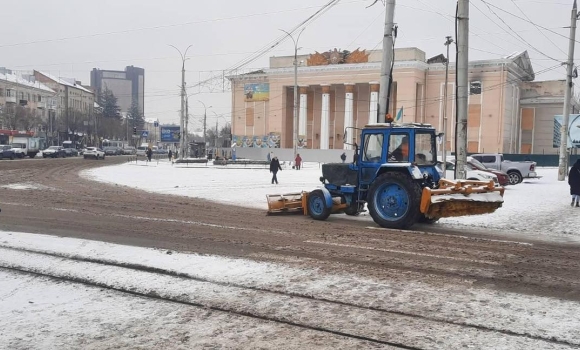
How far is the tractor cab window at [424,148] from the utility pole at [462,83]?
247cm

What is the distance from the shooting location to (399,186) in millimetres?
12375

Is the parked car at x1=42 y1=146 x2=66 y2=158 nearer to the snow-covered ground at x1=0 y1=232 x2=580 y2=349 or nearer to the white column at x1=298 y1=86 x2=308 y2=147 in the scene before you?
the white column at x1=298 y1=86 x2=308 y2=147

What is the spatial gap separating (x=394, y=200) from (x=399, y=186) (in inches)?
15.1

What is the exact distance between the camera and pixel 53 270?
7.88 m

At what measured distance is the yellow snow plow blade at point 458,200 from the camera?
11633 millimetres

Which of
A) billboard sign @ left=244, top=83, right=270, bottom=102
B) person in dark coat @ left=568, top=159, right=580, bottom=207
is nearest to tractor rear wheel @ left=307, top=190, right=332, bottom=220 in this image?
person in dark coat @ left=568, top=159, right=580, bottom=207

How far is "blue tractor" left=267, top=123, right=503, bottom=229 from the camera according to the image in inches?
464

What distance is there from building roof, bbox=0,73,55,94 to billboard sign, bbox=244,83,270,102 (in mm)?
39986

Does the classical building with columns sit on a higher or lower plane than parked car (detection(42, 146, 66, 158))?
higher

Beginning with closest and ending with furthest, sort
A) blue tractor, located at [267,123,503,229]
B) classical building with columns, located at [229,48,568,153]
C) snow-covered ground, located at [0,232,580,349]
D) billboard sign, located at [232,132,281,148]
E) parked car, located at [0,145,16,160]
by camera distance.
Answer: snow-covered ground, located at [0,232,580,349]
blue tractor, located at [267,123,503,229]
parked car, located at [0,145,16,160]
classical building with columns, located at [229,48,568,153]
billboard sign, located at [232,132,281,148]

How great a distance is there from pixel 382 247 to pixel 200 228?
167 inches

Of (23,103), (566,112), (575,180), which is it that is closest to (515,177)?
(566,112)

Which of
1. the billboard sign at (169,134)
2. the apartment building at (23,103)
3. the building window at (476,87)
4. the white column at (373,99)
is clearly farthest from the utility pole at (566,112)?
the apartment building at (23,103)

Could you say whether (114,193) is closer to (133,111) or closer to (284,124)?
(284,124)
